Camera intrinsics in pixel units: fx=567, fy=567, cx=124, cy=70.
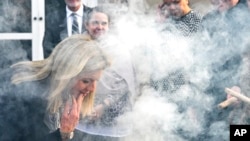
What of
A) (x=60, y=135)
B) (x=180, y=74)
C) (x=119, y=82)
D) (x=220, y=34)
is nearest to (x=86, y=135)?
(x=60, y=135)

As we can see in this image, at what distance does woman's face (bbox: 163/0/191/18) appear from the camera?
3607 millimetres

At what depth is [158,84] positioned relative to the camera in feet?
12.0

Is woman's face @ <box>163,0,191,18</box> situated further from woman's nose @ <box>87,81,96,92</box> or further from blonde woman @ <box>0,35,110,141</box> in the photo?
woman's nose @ <box>87,81,96,92</box>

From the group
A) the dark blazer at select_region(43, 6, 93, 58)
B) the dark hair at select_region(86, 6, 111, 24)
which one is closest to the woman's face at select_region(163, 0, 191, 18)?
the dark hair at select_region(86, 6, 111, 24)

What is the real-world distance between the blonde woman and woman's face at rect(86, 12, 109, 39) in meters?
0.05

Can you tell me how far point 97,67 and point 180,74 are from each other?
537 mm

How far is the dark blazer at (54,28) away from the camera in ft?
11.8

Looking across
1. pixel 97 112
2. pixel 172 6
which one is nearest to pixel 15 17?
pixel 97 112

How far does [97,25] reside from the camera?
11.9ft

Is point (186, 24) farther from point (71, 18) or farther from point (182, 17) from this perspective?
point (71, 18)

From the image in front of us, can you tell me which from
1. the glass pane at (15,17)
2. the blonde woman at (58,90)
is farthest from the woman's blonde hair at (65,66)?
the glass pane at (15,17)

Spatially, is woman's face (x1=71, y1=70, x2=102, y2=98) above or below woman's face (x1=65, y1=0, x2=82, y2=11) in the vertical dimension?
below

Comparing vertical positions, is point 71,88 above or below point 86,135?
→ above

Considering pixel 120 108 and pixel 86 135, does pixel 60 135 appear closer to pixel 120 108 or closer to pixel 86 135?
pixel 86 135
